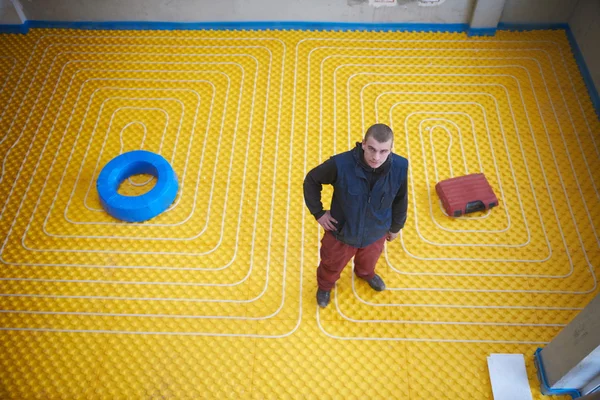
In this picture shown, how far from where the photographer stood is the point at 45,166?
4.18 meters

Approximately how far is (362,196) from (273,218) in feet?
4.58

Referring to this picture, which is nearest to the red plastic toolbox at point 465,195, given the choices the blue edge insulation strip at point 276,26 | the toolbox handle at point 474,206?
the toolbox handle at point 474,206

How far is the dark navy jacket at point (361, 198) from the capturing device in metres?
2.51

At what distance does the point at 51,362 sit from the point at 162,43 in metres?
3.25

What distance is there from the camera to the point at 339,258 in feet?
9.90

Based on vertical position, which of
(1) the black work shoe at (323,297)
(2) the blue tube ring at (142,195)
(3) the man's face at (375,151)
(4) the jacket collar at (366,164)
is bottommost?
(1) the black work shoe at (323,297)

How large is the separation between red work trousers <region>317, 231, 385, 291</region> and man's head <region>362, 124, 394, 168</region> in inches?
27.4

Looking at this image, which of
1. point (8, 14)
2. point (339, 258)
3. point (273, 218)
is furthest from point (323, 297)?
point (8, 14)

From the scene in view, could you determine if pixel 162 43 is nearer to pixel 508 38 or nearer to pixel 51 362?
pixel 51 362

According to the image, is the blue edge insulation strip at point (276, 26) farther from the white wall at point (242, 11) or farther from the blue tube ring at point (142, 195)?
the blue tube ring at point (142, 195)

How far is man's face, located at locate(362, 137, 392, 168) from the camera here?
2279 mm

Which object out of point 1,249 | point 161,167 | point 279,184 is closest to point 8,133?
point 1,249

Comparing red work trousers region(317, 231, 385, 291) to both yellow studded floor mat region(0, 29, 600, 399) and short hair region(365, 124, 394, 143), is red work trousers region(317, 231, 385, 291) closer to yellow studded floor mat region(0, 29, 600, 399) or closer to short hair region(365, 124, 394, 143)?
yellow studded floor mat region(0, 29, 600, 399)

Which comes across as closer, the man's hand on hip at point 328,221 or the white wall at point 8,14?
the man's hand on hip at point 328,221
